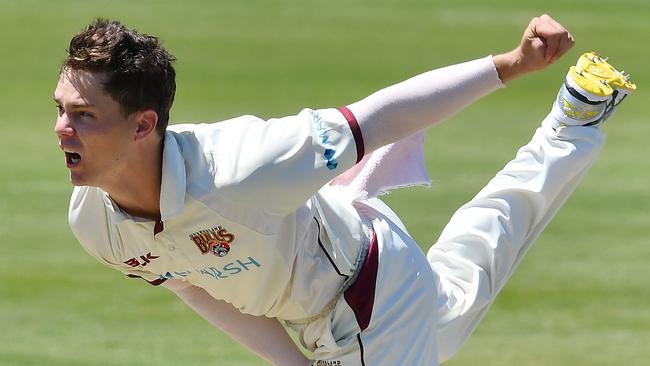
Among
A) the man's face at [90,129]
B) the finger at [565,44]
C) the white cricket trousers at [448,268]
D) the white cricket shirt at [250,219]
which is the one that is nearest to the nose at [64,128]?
the man's face at [90,129]

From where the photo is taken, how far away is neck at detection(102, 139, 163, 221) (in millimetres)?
3508

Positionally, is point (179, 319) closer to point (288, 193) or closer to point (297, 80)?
point (288, 193)

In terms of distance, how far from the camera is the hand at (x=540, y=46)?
11.1ft

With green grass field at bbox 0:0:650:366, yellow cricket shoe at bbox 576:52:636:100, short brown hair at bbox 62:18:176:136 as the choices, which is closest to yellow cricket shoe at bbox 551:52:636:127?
yellow cricket shoe at bbox 576:52:636:100

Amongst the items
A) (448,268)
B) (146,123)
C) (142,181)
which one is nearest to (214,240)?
(142,181)

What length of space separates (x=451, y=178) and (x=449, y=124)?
1.01m

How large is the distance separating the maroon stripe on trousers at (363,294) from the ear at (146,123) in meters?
0.82

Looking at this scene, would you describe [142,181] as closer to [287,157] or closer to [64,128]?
[64,128]

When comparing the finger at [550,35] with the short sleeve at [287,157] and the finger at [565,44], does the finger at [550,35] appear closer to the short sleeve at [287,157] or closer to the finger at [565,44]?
the finger at [565,44]

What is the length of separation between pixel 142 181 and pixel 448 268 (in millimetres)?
1356

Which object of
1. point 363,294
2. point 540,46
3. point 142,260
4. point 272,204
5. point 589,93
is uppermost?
point 540,46

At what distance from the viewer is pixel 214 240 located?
3588mm

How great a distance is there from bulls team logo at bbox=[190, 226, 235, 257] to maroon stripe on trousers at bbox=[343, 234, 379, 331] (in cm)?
47

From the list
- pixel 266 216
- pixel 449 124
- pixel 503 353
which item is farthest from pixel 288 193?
pixel 449 124
